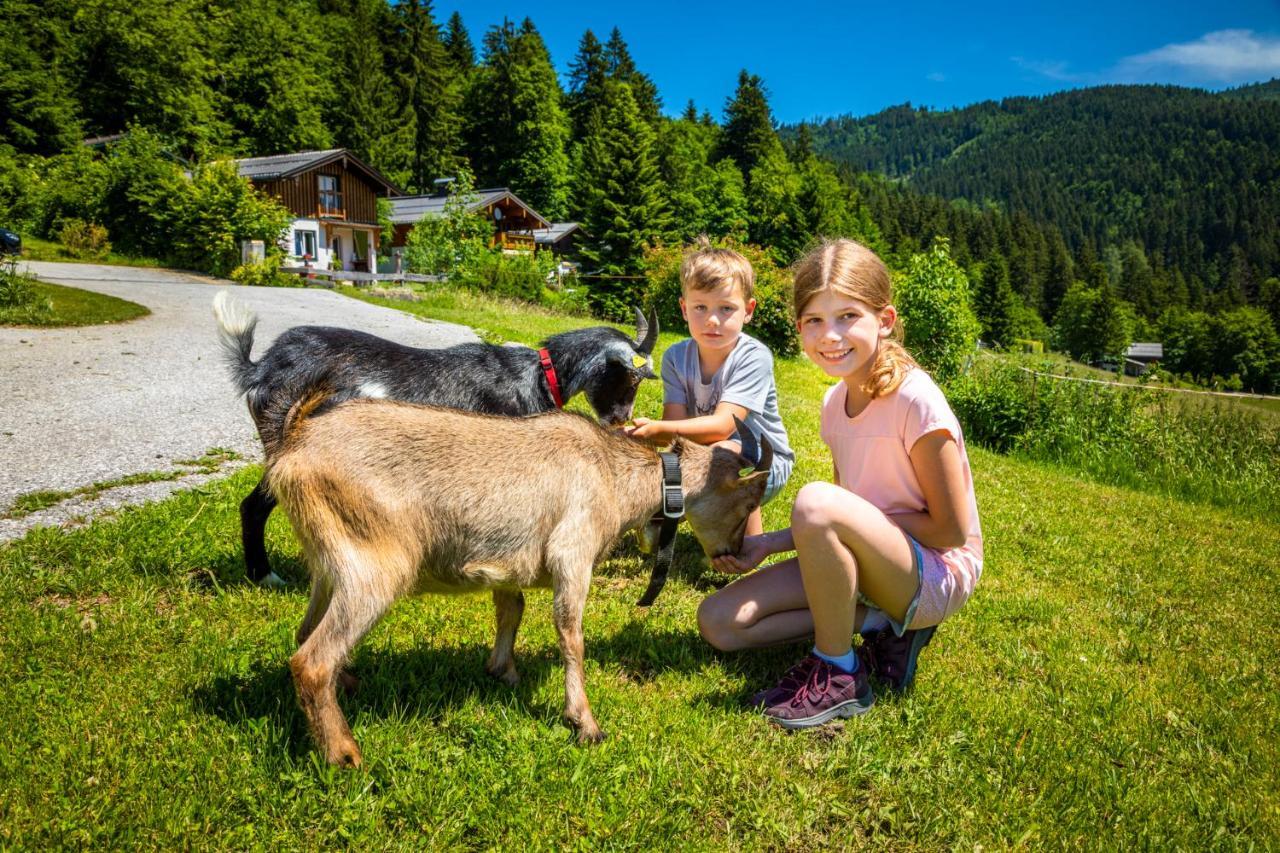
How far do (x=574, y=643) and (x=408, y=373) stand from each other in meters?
2.24

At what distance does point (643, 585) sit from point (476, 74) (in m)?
73.5

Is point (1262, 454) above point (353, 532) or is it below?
below

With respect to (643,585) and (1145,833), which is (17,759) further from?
(1145,833)

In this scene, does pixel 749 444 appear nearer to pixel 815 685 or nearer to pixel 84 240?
pixel 815 685

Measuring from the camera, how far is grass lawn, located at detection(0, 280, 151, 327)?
12.3 meters

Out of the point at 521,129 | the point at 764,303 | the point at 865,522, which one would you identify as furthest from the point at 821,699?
the point at 521,129

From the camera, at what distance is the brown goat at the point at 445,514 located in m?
2.42

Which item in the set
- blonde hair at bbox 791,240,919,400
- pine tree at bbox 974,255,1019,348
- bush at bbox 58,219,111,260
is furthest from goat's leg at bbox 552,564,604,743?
pine tree at bbox 974,255,1019,348

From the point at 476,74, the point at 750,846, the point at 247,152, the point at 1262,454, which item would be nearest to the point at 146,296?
the point at 750,846

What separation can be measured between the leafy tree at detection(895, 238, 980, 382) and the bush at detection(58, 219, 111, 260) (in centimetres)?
3247

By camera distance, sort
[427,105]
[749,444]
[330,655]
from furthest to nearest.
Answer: [427,105]
[749,444]
[330,655]

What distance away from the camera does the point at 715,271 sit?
4008 mm

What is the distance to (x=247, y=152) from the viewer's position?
4759 cm

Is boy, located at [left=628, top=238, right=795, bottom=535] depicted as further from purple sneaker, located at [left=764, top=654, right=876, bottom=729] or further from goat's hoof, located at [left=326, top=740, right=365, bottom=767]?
goat's hoof, located at [left=326, top=740, right=365, bottom=767]
